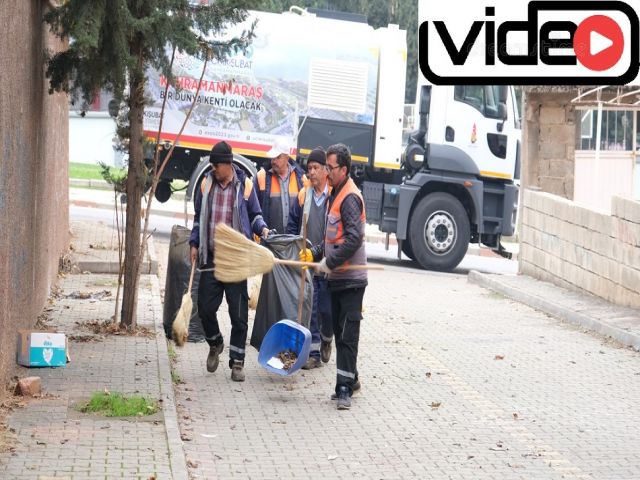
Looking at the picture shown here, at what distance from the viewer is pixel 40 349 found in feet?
31.2

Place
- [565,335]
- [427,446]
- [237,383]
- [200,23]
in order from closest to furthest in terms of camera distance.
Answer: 1. [427,446]
2. [237,383]
3. [200,23]
4. [565,335]

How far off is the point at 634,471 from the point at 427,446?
136cm

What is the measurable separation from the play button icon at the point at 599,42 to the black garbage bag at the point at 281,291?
25.8ft

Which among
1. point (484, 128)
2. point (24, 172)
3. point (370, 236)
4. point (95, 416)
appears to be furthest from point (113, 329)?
point (370, 236)

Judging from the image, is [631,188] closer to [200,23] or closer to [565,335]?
[565,335]

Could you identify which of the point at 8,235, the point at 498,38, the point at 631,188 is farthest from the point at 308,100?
the point at 8,235

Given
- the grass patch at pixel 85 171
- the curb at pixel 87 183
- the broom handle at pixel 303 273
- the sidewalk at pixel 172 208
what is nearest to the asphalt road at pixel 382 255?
the sidewalk at pixel 172 208

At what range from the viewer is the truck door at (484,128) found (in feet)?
68.7

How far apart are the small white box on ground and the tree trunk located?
1.86 m

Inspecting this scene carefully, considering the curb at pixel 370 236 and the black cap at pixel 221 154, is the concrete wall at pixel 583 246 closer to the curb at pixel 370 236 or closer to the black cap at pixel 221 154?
the black cap at pixel 221 154

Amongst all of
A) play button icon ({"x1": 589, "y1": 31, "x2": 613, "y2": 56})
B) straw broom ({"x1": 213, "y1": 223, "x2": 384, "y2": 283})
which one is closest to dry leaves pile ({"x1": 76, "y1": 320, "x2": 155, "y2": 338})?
straw broom ({"x1": 213, "y1": 223, "x2": 384, "y2": 283})

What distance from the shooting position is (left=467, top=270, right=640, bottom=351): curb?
12.8m

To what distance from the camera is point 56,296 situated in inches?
533

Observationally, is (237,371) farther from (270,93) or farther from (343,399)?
(270,93)
